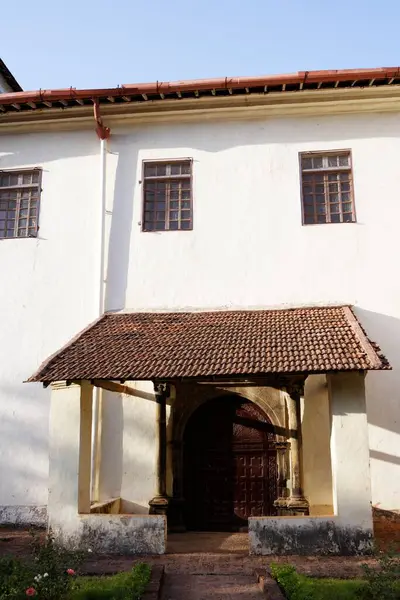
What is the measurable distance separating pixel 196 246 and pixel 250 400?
2720mm

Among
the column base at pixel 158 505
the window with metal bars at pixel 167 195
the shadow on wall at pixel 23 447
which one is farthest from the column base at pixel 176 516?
the window with metal bars at pixel 167 195

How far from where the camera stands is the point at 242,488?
9.48m

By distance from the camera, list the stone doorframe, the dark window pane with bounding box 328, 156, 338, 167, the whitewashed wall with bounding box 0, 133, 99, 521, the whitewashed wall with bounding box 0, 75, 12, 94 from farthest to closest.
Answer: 1. the whitewashed wall with bounding box 0, 75, 12, 94
2. the dark window pane with bounding box 328, 156, 338, 167
3. the whitewashed wall with bounding box 0, 133, 99, 521
4. the stone doorframe

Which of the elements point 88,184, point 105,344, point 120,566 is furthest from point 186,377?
point 88,184

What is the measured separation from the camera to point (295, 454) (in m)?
8.66

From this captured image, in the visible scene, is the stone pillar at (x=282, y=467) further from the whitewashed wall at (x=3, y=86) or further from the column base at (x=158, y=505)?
the whitewashed wall at (x=3, y=86)

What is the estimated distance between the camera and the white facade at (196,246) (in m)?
9.62

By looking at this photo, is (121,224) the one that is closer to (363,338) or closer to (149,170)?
(149,170)

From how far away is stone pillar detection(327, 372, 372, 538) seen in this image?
23.9 feet

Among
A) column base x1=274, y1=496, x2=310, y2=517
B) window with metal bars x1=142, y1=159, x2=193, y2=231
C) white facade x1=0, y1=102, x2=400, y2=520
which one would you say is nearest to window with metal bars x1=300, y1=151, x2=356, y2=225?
white facade x1=0, y1=102, x2=400, y2=520

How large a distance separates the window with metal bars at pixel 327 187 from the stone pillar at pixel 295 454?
118 inches

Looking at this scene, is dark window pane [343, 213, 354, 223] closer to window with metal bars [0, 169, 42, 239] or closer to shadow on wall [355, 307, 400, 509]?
shadow on wall [355, 307, 400, 509]

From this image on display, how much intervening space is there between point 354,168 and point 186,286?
3.46 meters

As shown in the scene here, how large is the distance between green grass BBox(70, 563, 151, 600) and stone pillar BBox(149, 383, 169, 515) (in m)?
2.27
